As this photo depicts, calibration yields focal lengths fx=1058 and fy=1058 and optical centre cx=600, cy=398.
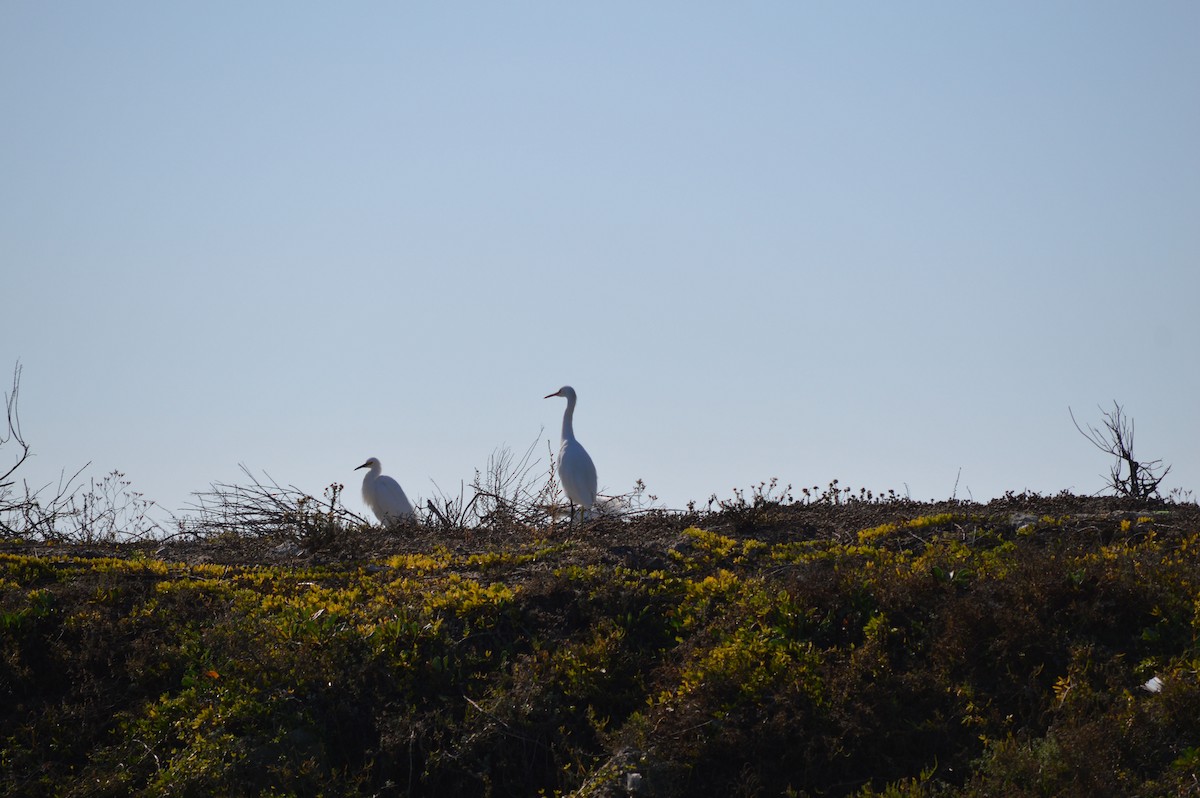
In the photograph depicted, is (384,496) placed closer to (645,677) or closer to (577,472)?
(577,472)

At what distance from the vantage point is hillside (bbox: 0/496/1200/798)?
5.36m

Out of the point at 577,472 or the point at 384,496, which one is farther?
the point at 384,496

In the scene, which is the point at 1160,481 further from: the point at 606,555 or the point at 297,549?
the point at 297,549

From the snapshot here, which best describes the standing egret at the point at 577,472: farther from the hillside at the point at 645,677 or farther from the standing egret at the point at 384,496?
the hillside at the point at 645,677

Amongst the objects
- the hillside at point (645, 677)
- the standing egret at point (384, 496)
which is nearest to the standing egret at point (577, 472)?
the standing egret at point (384, 496)

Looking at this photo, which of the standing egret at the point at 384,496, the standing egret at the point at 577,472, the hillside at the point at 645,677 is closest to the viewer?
the hillside at the point at 645,677

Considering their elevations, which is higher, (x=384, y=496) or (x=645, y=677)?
(x=384, y=496)

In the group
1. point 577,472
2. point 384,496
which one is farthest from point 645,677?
point 384,496

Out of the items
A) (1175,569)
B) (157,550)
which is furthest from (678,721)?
(157,550)

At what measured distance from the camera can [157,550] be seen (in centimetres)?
1020

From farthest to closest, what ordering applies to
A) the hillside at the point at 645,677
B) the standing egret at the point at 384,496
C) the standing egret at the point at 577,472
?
the standing egret at the point at 384,496, the standing egret at the point at 577,472, the hillside at the point at 645,677

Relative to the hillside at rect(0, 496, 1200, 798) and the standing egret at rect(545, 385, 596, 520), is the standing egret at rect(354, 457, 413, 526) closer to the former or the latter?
the standing egret at rect(545, 385, 596, 520)

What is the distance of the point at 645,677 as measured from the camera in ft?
20.5

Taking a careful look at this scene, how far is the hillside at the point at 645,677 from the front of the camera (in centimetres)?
536
